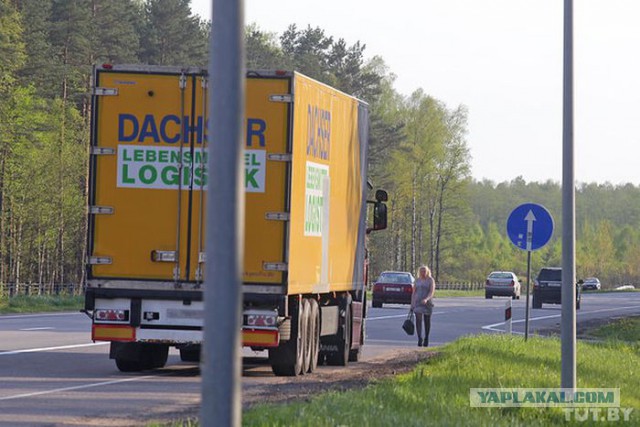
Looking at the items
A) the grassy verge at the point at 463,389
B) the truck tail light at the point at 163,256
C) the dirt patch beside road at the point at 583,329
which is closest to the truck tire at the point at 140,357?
the truck tail light at the point at 163,256

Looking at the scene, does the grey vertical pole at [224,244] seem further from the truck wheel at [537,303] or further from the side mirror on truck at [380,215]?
the truck wheel at [537,303]

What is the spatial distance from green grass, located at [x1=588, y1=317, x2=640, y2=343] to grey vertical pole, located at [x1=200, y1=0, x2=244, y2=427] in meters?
30.9

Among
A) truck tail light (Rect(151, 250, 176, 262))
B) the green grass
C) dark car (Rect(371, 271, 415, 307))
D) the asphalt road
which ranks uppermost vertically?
truck tail light (Rect(151, 250, 176, 262))

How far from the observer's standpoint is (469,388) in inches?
651

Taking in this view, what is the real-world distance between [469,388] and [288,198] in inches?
131

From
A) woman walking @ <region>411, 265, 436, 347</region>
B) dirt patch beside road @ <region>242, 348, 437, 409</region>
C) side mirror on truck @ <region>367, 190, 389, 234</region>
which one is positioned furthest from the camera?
woman walking @ <region>411, 265, 436, 347</region>

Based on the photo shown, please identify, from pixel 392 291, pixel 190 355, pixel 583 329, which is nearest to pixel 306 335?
pixel 190 355

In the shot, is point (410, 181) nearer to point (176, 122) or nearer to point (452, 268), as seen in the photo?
point (452, 268)

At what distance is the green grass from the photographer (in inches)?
1482

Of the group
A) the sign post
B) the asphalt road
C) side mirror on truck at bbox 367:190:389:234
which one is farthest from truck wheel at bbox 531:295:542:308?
side mirror on truck at bbox 367:190:389:234

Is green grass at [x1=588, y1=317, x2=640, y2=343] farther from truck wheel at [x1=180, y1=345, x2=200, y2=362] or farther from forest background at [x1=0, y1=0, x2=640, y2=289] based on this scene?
forest background at [x1=0, y1=0, x2=640, y2=289]

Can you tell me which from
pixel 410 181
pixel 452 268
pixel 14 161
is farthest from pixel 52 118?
pixel 452 268

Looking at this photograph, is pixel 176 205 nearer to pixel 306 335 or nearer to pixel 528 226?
pixel 306 335

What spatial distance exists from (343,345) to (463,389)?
19.5ft
